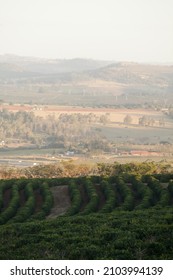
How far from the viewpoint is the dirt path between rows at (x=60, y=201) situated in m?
36.2

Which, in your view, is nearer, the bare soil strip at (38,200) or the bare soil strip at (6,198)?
the bare soil strip at (38,200)

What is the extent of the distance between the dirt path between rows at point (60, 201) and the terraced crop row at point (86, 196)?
335 millimetres

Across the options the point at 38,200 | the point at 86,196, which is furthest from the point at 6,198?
the point at 86,196

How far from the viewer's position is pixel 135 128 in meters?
179

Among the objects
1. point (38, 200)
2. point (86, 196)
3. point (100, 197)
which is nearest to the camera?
point (38, 200)

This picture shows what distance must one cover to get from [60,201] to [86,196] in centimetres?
189

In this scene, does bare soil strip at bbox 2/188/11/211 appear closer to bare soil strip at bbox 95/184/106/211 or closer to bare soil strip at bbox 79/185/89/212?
bare soil strip at bbox 79/185/89/212

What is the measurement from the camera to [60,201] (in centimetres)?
4012

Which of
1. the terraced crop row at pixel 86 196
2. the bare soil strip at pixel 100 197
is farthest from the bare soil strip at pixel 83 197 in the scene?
the bare soil strip at pixel 100 197

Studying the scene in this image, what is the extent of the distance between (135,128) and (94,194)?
14093 cm

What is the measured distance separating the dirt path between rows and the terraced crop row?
0.33m

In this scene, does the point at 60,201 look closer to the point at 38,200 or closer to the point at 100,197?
the point at 38,200

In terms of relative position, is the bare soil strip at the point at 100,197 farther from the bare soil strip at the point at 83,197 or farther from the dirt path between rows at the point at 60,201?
the dirt path between rows at the point at 60,201

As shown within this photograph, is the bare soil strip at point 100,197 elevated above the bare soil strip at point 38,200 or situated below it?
above
